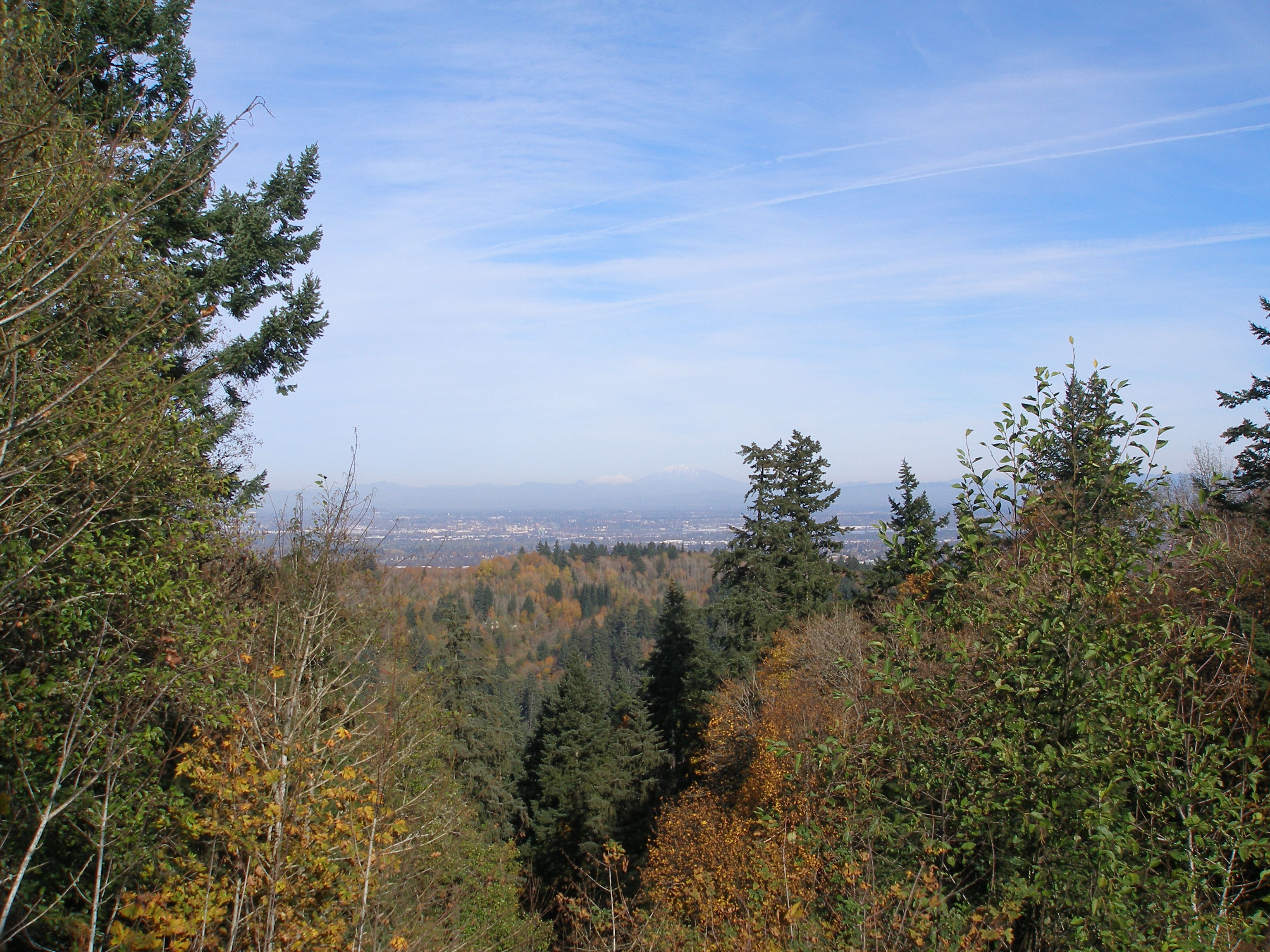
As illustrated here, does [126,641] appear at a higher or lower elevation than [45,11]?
lower

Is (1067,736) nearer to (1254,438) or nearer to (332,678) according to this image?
(332,678)

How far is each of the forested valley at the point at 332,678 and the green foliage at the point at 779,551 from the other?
9525mm

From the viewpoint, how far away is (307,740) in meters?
7.16

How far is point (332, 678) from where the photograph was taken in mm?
9141

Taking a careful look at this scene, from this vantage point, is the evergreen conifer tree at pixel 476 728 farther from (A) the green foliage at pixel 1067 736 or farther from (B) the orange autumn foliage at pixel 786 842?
(A) the green foliage at pixel 1067 736

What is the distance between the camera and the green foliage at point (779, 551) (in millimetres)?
25281

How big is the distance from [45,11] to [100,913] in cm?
881

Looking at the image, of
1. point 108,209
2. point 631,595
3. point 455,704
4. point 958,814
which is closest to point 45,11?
point 108,209

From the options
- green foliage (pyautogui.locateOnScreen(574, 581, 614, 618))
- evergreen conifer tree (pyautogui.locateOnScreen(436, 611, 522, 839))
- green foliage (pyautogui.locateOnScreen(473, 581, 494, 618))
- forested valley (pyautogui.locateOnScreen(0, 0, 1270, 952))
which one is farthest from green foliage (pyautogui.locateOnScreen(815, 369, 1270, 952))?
green foliage (pyautogui.locateOnScreen(574, 581, 614, 618))

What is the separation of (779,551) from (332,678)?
19.1 metres

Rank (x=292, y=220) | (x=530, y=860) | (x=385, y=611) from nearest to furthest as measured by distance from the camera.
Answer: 1. (x=385, y=611)
2. (x=292, y=220)
3. (x=530, y=860)

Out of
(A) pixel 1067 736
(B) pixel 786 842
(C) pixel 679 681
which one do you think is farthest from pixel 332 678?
(C) pixel 679 681

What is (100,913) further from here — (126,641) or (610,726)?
(610,726)

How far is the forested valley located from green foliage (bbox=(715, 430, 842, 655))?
31.3ft
